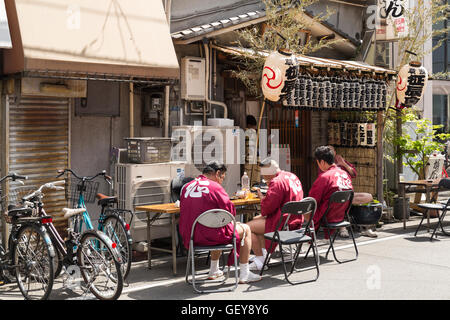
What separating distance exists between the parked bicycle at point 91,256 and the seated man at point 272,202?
256 cm

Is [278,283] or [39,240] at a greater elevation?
[39,240]

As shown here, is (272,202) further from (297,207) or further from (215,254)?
(215,254)

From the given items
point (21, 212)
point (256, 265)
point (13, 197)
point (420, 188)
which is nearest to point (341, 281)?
point (256, 265)

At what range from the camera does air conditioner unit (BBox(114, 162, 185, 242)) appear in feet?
32.2

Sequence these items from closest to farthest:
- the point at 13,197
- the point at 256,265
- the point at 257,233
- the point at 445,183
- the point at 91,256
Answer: the point at 91,256
the point at 13,197
the point at 256,265
the point at 257,233
the point at 445,183

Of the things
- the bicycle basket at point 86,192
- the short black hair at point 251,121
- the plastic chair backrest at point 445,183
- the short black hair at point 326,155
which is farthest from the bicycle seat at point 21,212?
the plastic chair backrest at point 445,183

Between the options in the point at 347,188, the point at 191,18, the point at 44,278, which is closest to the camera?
the point at 44,278

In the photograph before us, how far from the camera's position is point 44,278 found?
727 centimetres

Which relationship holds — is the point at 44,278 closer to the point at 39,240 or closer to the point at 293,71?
the point at 39,240

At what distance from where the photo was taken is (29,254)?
7.48 meters

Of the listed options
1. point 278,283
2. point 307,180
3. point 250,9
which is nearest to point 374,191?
point 307,180

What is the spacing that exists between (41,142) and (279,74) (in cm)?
442

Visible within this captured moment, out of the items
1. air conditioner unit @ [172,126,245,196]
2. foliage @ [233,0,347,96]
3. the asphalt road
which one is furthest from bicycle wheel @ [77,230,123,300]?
foliage @ [233,0,347,96]

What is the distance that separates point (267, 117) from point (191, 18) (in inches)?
122
